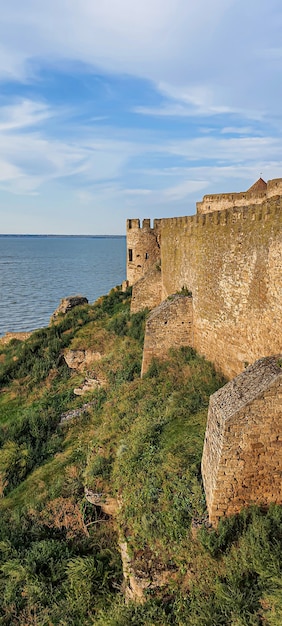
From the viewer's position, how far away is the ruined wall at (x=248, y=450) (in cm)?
670

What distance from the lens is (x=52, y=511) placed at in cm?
1041

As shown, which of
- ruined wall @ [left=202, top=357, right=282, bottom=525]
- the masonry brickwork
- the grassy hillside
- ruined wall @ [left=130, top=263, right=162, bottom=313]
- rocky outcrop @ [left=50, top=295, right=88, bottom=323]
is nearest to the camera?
the grassy hillside

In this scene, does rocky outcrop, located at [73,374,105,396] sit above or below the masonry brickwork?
below

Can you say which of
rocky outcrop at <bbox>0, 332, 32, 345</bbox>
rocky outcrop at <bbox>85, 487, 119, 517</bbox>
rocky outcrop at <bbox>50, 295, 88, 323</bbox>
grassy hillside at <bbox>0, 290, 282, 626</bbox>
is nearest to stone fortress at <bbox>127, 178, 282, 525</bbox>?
grassy hillside at <bbox>0, 290, 282, 626</bbox>

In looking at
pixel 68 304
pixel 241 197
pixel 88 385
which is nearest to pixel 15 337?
pixel 68 304

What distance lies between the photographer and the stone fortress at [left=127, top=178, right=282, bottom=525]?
6754 millimetres

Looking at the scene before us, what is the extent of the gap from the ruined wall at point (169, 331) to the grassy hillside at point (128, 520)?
1.65 ft

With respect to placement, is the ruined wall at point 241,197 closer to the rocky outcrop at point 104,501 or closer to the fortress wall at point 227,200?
the fortress wall at point 227,200

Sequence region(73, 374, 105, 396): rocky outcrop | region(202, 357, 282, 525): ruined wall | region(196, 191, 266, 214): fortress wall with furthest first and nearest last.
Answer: region(196, 191, 266, 214): fortress wall < region(73, 374, 105, 396): rocky outcrop < region(202, 357, 282, 525): ruined wall

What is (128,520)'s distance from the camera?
7871mm

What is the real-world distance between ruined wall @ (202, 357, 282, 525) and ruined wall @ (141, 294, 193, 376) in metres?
7.35

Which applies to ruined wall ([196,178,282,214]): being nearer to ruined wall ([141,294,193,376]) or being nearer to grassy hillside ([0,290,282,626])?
ruined wall ([141,294,193,376])

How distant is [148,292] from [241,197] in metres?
6.96

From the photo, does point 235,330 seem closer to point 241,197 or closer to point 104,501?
point 104,501
